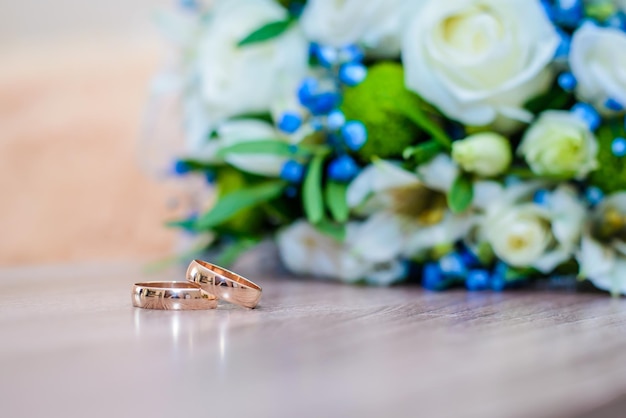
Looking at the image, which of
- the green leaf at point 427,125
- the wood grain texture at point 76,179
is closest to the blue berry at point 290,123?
the green leaf at point 427,125

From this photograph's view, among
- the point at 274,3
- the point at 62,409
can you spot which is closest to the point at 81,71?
the point at 274,3

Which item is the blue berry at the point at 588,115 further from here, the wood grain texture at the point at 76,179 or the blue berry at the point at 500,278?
the wood grain texture at the point at 76,179

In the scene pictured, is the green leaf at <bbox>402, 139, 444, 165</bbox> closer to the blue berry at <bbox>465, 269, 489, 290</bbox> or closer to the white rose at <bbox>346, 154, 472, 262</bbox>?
the white rose at <bbox>346, 154, 472, 262</bbox>

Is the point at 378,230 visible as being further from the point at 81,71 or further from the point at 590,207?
the point at 81,71

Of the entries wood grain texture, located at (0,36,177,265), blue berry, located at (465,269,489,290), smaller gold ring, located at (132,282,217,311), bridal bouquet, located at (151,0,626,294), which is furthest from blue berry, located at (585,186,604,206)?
wood grain texture, located at (0,36,177,265)

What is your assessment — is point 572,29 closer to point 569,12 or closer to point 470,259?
point 569,12

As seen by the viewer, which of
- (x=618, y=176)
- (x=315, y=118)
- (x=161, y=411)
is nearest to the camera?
(x=161, y=411)

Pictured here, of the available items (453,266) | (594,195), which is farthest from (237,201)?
(594,195)
